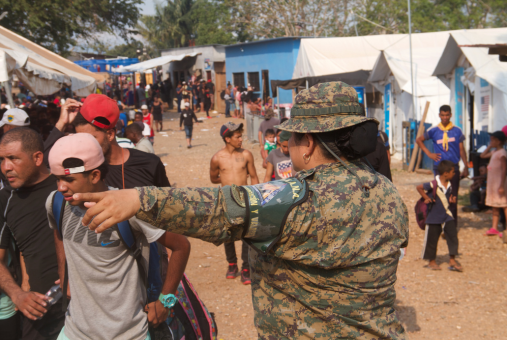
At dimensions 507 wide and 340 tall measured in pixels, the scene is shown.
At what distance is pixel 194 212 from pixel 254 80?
27.1 meters

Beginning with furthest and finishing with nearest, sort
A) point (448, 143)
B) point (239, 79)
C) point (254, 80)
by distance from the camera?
1. point (239, 79)
2. point (254, 80)
3. point (448, 143)

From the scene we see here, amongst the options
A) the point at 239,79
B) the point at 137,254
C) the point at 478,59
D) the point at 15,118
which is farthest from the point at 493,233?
the point at 239,79

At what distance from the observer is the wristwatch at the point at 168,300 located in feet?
8.10

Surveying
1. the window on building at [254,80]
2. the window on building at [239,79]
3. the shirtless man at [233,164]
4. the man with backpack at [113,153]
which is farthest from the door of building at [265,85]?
the man with backpack at [113,153]

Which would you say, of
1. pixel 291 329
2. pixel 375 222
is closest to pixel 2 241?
pixel 291 329

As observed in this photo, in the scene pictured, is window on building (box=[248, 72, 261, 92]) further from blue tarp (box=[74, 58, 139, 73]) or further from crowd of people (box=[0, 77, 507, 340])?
crowd of people (box=[0, 77, 507, 340])

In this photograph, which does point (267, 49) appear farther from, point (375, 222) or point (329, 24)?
point (375, 222)

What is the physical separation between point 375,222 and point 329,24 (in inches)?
1402

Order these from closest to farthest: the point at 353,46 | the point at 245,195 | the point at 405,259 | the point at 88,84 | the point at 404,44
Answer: the point at 245,195 → the point at 405,259 → the point at 88,84 → the point at 404,44 → the point at 353,46

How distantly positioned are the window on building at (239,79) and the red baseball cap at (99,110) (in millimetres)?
26560

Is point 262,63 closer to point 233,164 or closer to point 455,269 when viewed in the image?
point 233,164

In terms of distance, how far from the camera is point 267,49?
85.6 ft

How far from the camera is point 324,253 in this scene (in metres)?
1.63

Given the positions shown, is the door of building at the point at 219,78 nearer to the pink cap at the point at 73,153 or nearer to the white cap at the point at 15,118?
the white cap at the point at 15,118
